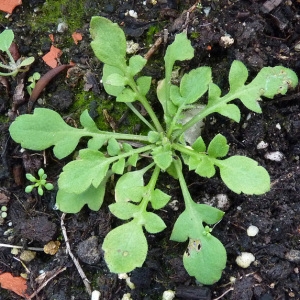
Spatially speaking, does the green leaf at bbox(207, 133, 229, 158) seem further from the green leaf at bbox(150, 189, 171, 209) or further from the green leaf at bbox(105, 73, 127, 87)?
the green leaf at bbox(105, 73, 127, 87)

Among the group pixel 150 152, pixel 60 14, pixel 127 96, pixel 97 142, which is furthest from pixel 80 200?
pixel 60 14

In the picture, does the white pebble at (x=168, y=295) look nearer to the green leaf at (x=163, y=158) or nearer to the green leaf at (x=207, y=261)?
the green leaf at (x=207, y=261)

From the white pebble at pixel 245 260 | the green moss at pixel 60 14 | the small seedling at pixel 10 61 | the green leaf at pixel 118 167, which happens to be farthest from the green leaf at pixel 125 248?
the green moss at pixel 60 14

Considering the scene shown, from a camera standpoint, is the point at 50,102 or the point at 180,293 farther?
the point at 50,102

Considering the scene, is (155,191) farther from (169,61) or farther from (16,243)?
(16,243)

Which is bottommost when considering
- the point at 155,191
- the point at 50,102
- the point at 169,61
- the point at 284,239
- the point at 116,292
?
the point at 116,292

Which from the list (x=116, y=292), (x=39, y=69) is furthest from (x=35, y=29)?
(x=116, y=292)
